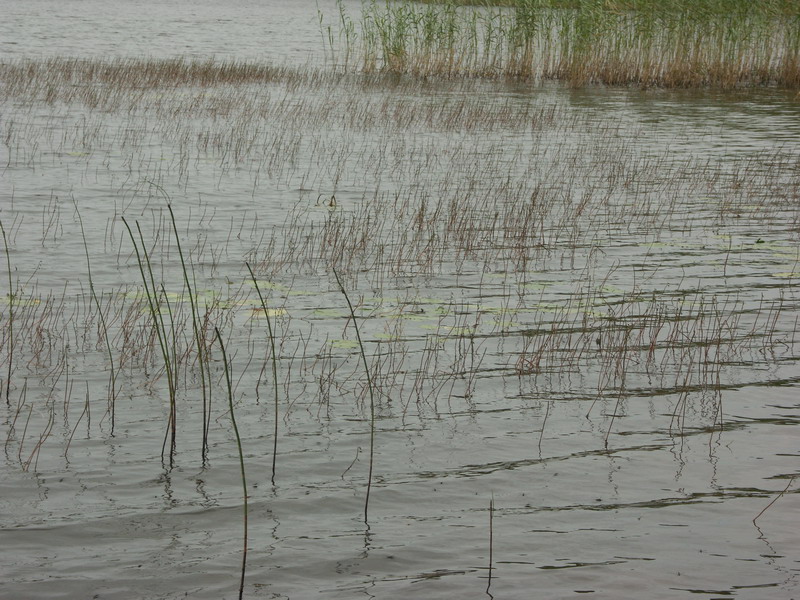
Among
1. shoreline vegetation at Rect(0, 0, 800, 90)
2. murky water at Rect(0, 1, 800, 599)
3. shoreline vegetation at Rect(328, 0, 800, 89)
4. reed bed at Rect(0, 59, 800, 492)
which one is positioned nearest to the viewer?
murky water at Rect(0, 1, 800, 599)

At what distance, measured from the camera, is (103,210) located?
35.8 ft

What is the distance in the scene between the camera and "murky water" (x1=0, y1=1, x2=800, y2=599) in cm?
390

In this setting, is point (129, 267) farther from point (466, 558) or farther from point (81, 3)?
point (81, 3)

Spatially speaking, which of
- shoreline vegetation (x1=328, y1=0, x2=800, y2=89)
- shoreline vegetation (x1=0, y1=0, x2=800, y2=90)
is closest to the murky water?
shoreline vegetation (x1=0, y1=0, x2=800, y2=90)

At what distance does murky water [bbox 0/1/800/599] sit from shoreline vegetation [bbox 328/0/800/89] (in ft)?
39.6

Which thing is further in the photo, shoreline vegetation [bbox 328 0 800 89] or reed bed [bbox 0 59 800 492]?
shoreline vegetation [bbox 328 0 800 89]

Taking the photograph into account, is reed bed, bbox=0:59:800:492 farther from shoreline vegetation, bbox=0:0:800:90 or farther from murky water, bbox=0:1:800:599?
shoreline vegetation, bbox=0:0:800:90

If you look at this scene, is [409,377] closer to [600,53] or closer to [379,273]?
[379,273]

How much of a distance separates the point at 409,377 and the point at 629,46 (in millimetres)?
22510

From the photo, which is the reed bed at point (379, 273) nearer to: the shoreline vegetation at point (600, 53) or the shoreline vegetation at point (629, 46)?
the shoreline vegetation at point (600, 53)

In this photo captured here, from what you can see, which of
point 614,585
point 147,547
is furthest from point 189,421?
point 614,585

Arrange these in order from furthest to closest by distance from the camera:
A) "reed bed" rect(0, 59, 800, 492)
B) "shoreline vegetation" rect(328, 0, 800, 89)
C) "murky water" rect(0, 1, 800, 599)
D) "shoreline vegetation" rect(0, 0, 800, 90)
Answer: "shoreline vegetation" rect(328, 0, 800, 89)
"shoreline vegetation" rect(0, 0, 800, 90)
"reed bed" rect(0, 59, 800, 492)
"murky water" rect(0, 1, 800, 599)

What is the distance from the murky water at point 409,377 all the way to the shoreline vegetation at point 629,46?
12.1 m

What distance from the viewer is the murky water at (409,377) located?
154 inches
